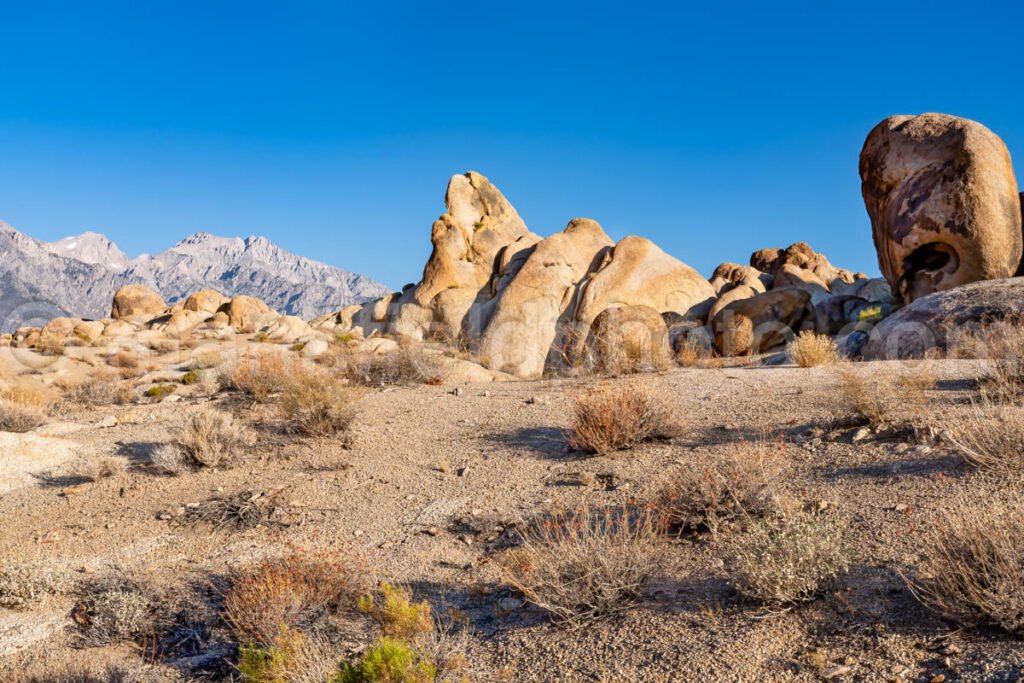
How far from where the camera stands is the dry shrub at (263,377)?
1209cm

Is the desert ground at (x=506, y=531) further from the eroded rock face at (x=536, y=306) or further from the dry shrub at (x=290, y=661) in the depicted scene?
the eroded rock face at (x=536, y=306)

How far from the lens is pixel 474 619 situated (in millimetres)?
4754

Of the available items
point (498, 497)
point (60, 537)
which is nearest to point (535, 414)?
point (498, 497)

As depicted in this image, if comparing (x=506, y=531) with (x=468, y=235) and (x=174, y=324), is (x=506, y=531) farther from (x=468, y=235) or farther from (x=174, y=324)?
(x=174, y=324)

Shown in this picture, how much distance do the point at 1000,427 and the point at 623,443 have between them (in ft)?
11.0

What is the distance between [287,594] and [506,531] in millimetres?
1997

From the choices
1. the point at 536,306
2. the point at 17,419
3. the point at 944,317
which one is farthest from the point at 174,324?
the point at 944,317

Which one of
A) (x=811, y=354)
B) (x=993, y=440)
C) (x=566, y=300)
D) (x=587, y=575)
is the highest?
(x=566, y=300)

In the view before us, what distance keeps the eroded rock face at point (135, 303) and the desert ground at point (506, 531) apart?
3352cm

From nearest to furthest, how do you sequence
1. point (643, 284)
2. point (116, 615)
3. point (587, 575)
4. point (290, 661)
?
point (290, 661) < point (587, 575) < point (116, 615) < point (643, 284)

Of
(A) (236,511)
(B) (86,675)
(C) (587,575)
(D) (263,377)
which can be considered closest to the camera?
(C) (587,575)

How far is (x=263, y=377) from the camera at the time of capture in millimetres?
12617

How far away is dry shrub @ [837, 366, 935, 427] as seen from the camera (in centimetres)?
708

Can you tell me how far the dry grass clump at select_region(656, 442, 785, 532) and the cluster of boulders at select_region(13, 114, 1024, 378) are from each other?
753cm
